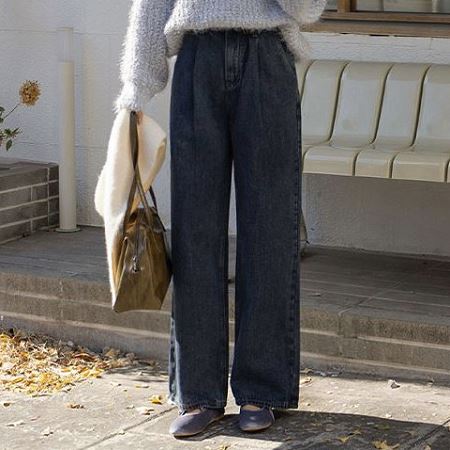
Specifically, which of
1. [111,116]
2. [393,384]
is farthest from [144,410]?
[111,116]

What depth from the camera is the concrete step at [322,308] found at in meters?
4.93

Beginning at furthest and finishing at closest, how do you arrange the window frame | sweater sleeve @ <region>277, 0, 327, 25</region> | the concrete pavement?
the window frame
the concrete pavement
sweater sleeve @ <region>277, 0, 327, 25</region>

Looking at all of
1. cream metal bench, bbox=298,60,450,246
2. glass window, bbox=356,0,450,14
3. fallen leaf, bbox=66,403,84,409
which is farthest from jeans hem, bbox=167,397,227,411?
glass window, bbox=356,0,450,14

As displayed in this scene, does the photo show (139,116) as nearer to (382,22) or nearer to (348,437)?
(348,437)

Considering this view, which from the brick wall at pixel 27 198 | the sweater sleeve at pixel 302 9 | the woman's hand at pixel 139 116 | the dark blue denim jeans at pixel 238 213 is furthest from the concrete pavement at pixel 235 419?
the brick wall at pixel 27 198

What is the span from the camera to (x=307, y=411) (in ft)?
14.9

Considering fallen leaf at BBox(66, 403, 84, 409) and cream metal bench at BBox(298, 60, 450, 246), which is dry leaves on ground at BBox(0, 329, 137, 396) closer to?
fallen leaf at BBox(66, 403, 84, 409)

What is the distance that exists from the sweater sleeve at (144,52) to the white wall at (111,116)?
2138 millimetres

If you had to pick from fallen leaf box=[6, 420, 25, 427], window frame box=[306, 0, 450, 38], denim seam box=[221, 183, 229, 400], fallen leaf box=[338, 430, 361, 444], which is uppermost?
window frame box=[306, 0, 450, 38]

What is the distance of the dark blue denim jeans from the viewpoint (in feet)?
13.5

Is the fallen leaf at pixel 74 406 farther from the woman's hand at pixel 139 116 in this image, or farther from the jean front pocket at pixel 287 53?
the jean front pocket at pixel 287 53

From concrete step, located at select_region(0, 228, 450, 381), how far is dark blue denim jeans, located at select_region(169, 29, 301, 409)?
2.33 ft

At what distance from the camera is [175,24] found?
409 centimetres

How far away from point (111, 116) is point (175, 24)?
2750mm
